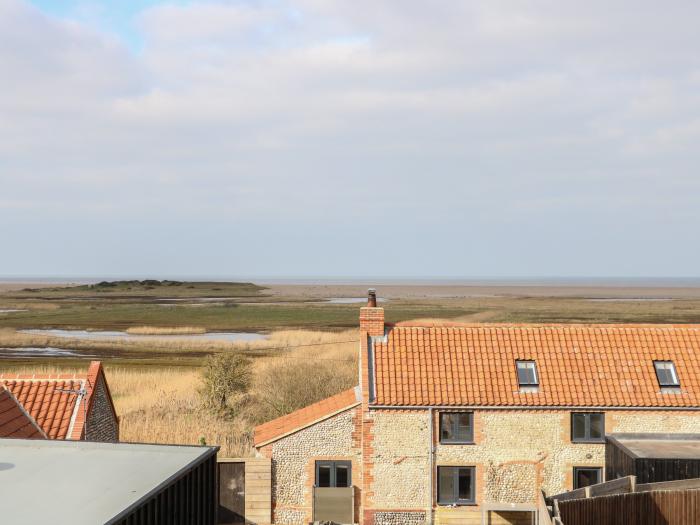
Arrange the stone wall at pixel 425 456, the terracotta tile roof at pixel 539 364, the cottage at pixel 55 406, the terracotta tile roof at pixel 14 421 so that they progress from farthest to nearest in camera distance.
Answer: the terracotta tile roof at pixel 539 364
the stone wall at pixel 425 456
the cottage at pixel 55 406
the terracotta tile roof at pixel 14 421

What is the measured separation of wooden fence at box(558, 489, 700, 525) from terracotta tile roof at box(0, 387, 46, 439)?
1453 centimetres

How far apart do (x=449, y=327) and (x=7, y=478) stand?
17.3 metres

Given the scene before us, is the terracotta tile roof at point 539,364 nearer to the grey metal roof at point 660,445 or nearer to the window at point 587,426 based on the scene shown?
the window at point 587,426

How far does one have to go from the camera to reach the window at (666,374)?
76.5 ft

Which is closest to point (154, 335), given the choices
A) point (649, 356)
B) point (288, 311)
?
point (288, 311)

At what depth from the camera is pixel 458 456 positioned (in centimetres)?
2238

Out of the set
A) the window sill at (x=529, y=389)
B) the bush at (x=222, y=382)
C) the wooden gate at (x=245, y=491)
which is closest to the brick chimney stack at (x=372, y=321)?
the window sill at (x=529, y=389)

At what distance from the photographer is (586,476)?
22297 millimetres

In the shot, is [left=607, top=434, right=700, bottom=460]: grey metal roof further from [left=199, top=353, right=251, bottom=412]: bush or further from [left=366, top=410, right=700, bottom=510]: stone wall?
[left=199, top=353, right=251, bottom=412]: bush

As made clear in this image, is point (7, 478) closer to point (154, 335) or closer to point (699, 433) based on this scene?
point (699, 433)

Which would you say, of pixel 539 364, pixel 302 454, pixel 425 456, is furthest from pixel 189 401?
pixel 539 364

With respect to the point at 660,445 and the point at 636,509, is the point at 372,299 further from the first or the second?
the point at 636,509

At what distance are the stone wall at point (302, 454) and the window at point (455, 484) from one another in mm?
2929

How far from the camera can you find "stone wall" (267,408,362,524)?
22.7 metres
